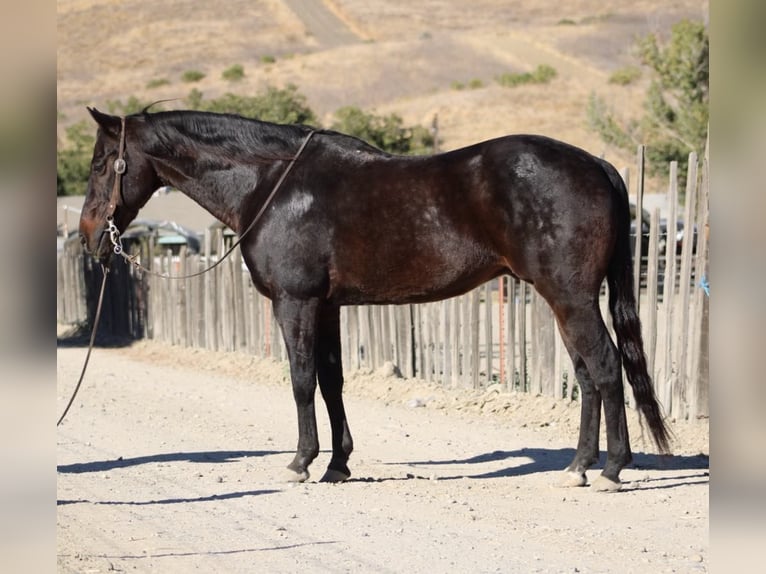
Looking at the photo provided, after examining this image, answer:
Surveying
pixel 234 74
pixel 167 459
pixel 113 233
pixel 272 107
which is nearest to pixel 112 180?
pixel 113 233

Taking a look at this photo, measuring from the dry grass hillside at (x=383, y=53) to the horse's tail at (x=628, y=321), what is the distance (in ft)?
174

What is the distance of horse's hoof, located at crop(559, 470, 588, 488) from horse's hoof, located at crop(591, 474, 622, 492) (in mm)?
170

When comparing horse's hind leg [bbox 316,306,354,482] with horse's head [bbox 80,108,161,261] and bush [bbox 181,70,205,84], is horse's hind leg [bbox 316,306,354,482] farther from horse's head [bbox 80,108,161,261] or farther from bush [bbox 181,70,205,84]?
bush [bbox 181,70,205,84]

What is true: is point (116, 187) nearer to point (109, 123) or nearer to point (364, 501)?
point (109, 123)

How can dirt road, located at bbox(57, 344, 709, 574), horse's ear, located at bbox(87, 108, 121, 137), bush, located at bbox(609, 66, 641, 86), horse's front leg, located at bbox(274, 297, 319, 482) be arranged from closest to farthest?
dirt road, located at bbox(57, 344, 709, 574), horse's front leg, located at bbox(274, 297, 319, 482), horse's ear, located at bbox(87, 108, 121, 137), bush, located at bbox(609, 66, 641, 86)

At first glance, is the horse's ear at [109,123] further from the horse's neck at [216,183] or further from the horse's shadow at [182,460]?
the horse's shadow at [182,460]

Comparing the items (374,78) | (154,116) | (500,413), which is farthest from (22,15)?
(374,78)

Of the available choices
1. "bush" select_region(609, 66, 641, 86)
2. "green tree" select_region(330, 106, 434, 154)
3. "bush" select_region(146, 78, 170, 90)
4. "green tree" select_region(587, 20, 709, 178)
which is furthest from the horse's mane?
"bush" select_region(146, 78, 170, 90)

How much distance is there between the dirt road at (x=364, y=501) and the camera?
5223mm

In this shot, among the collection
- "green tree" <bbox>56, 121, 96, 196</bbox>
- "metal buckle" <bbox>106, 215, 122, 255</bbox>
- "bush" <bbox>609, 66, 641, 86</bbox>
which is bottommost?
"metal buckle" <bbox>106, 215, 122, 255</bbox>

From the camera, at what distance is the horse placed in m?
6.64

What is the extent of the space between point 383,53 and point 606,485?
3428 inches

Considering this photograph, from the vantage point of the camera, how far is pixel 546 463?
7945mm

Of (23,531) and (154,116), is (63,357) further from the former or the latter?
(23,531)
